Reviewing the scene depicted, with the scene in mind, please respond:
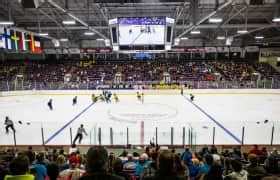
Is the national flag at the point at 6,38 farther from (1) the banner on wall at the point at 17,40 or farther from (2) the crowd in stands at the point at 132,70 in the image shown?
(2) the crowd in stands at the point at 132,70

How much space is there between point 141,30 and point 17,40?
911 cm

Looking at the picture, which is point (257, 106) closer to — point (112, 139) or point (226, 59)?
point (112, 139)

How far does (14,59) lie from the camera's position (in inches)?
1558

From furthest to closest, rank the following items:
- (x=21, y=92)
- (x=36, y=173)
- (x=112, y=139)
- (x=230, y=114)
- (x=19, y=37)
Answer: (x=21, y=92) < (x=19, y=37) < (x=230, y=114) < (x=112, y=139) < (x=36, y=173)

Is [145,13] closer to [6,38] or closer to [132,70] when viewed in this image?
[6,38]

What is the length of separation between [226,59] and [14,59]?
113 feet

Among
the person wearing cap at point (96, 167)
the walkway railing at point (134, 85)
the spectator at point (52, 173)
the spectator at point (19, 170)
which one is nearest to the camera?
the person wearing cap at point (96, 167)

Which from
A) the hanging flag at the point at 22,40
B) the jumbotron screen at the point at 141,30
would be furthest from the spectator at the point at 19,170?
the hanging flag at the point at 22,40

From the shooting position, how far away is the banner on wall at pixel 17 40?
583 inches

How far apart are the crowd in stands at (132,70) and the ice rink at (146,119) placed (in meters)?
8.49

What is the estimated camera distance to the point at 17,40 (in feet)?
53.9

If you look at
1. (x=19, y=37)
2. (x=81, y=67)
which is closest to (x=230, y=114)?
(x=19, y=37)

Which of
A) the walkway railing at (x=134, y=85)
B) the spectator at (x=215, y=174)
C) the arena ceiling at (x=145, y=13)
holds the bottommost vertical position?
the walkway railing at (x=134, y=85)

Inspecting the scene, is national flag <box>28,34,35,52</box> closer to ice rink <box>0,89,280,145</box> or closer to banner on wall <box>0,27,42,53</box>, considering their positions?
banner on wall <box>0,27,42,53</box>
